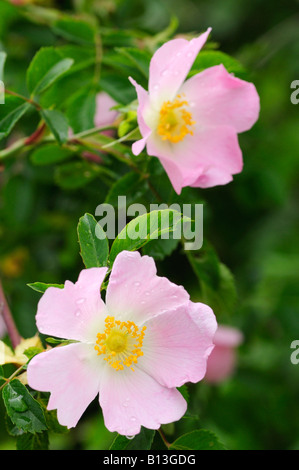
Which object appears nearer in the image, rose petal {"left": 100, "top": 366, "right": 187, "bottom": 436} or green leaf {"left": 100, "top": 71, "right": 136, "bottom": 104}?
rose petal {"left": 100, "top": 366, "right": 187, "bottom": 436}

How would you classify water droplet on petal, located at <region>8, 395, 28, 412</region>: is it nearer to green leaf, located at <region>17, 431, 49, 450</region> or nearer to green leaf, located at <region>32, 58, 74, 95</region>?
green leaf, located at <region>17, 431, 49, 450</region>

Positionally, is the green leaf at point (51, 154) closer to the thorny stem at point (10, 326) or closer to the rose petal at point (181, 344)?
the thorny stem at point (10, 326)

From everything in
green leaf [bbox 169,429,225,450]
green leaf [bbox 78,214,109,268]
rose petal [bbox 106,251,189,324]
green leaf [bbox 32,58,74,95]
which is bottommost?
green leaf [bbox 169,429,225,450]

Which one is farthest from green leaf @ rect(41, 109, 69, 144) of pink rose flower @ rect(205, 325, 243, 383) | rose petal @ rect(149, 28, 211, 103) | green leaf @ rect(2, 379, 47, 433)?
pink rose flower @ rect(205, 325, 243, 383)

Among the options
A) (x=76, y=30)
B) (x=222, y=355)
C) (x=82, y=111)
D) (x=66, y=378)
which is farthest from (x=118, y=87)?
(x=222, y=355)
